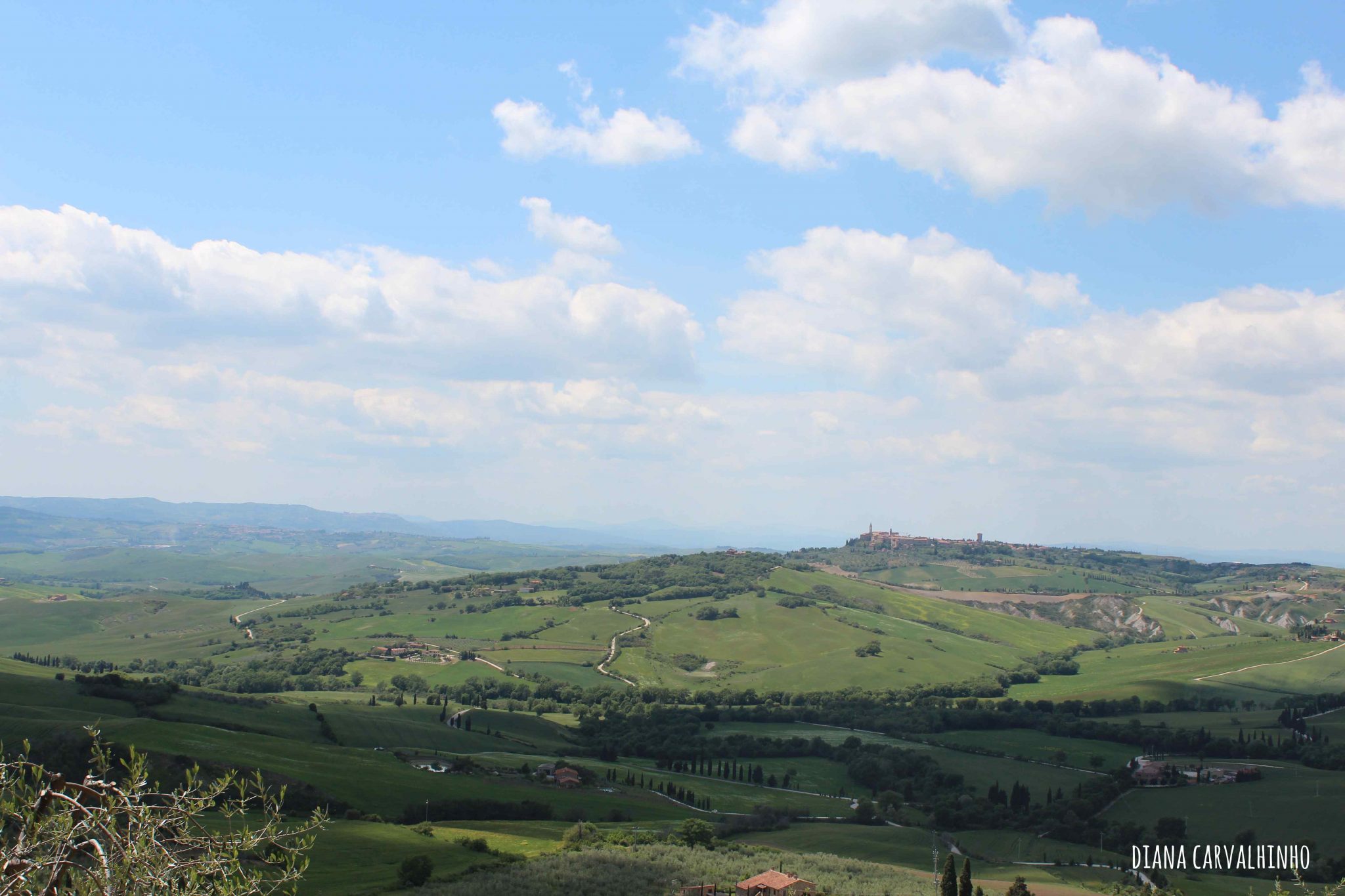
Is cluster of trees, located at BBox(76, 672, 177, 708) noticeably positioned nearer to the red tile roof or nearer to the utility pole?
the red tile roof

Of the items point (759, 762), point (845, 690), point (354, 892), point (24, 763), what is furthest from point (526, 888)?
point (845, 690)

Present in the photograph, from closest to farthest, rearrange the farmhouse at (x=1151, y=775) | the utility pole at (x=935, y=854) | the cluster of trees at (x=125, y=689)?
1. the utility pole at (x=935, y=854)
2. the farmhouse at (x=1151, y=775)
3. the cluster of trees at (x=125, y=689)

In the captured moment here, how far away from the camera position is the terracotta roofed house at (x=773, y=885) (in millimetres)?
65375

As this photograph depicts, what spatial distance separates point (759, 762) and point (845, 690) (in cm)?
6165

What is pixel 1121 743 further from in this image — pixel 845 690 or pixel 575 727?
pixel 575 727

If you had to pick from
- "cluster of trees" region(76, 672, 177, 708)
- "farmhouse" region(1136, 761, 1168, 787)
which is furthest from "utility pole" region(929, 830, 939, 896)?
"cluster of trees" region(76, 672, 177, 708)

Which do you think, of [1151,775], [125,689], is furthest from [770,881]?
[125,689]

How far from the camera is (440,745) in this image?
133375 millimetres

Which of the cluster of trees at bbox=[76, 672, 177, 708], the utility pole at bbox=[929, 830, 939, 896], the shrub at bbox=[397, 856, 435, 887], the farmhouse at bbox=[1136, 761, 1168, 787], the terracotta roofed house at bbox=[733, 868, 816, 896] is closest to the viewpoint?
the terracotta roofed house at bbox=[733, 868, 816, 896]

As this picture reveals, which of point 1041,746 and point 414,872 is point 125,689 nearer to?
point 414,872

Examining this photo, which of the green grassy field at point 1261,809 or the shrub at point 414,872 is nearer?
the shrub at point 414,872

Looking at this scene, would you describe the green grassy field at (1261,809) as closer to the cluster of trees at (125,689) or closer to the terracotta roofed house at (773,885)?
the terracotta roofed house at (773,885)

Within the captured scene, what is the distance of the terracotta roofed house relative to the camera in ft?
214

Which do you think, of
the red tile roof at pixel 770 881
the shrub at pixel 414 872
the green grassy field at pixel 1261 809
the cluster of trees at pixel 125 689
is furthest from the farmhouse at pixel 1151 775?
the cluster of trees at pixel 125 689
